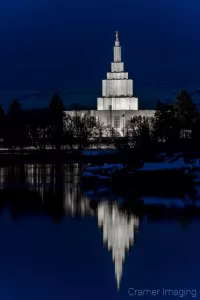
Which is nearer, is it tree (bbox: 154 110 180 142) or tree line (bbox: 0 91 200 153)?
tree (bbox: 154 110 180 142)

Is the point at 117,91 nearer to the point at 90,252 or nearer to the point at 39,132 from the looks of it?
the point at 39,132

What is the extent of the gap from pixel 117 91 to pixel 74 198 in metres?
68.0

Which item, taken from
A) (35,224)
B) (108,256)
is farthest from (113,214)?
(108,256)

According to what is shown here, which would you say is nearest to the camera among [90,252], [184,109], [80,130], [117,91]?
[90,252]

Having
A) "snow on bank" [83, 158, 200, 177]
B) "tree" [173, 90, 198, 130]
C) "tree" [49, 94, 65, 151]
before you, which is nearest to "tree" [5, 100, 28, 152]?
"tree" [49, 94, 65, 151]

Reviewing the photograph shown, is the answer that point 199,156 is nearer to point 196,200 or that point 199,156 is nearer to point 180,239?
point 196,200

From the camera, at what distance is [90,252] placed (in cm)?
1702

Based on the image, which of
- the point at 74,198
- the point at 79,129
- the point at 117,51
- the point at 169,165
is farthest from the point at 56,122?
the point at 74,198

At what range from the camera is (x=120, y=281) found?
14398 mm

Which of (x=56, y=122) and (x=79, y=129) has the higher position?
(x=56, y=122)

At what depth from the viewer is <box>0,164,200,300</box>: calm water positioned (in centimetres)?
1399

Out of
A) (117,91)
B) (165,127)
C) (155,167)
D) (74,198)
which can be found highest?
(117,91)

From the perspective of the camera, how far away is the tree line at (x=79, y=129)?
56.6m

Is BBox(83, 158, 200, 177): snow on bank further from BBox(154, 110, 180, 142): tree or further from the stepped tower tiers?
the stepped tower tiers
